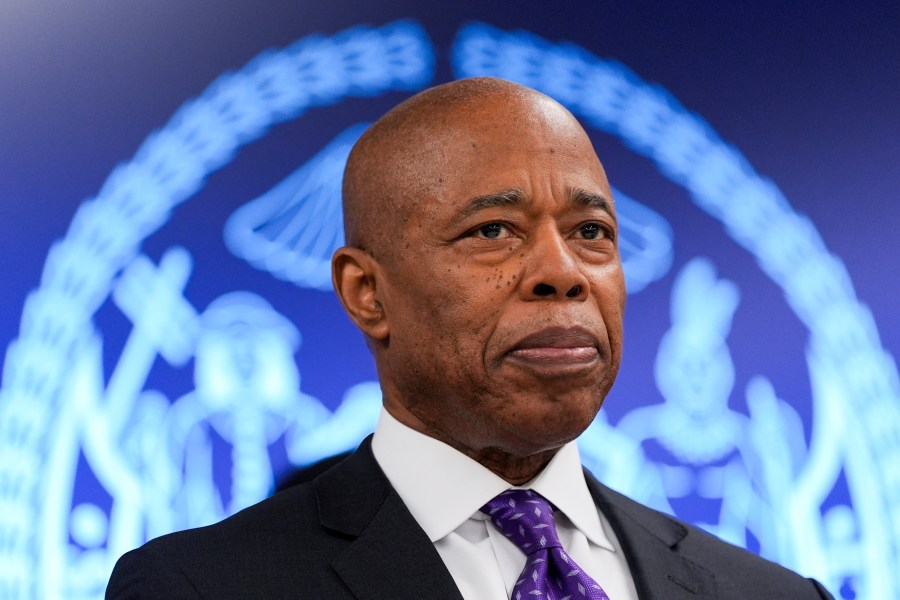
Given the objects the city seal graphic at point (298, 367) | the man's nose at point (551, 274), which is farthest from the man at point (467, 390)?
the city seal graphic at point (298, 367)

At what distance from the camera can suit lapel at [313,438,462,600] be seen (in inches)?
69.9

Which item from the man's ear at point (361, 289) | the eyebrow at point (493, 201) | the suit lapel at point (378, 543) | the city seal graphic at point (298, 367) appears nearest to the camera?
the suit lapel at point (378, 543)

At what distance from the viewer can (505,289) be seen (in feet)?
6.03

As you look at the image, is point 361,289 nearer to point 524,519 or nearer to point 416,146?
point 416,146

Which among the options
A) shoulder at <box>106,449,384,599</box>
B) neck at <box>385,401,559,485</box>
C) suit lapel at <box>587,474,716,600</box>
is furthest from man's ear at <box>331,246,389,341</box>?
suit lapel at <box>587,474,716,600</box>

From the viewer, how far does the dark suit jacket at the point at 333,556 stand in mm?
1786

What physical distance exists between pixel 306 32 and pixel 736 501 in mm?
1619

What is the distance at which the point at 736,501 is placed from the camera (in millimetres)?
3068

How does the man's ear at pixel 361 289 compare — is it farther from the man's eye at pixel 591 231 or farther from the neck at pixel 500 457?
the man's eye at pixel 591 231

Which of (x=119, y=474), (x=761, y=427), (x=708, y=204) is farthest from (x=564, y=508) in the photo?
(x=708, y=204)

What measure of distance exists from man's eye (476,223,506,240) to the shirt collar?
0.35 m

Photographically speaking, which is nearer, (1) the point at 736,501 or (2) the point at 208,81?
(2) the point at 208,81

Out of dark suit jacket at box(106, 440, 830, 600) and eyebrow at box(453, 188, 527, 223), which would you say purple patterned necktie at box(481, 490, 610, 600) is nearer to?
dark suit jacket at box(106, 440, 830, 600)

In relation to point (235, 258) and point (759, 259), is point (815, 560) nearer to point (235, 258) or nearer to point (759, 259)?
point (759, 259)
